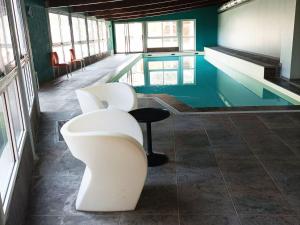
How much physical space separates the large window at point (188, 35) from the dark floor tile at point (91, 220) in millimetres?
16289

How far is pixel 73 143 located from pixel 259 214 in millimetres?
1219

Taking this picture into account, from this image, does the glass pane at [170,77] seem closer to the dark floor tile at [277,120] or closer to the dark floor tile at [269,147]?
the dark floor tile at [277,120]

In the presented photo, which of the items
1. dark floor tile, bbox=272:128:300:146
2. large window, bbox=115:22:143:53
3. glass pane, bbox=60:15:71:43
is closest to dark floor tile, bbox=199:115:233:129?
dark floor tile, bbox=272:128:300:146

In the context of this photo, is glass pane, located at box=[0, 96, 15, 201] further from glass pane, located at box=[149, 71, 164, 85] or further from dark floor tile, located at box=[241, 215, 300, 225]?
glass pane, located at box=[149, 71, 164, 85]

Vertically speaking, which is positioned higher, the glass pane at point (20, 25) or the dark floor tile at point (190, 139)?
the glass pane at point (20, 25)

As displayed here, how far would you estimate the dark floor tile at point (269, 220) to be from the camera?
1.84 m

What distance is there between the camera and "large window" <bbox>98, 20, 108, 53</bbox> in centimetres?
1502

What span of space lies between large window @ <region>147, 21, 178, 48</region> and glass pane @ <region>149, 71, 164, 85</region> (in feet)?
24.8

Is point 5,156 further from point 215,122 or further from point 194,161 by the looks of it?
point 215,122

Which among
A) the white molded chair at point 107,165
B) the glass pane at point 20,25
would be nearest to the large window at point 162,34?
the glass pane at point 20,25

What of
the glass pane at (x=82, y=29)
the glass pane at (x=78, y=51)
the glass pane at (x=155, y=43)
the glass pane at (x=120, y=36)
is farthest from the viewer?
the glass pane at (x=120, y=36)

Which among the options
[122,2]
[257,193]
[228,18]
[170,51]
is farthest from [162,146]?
[170,51]

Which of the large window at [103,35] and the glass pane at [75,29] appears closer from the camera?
the glass pane at [75,29]

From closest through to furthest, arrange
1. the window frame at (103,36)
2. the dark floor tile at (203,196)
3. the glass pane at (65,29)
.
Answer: the dark floor tile at (203,196) → the glass pane at (65,29) → the window frame at (103,36)
